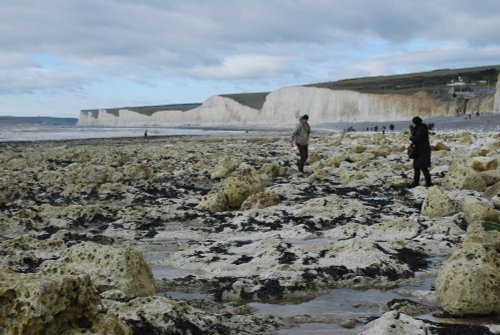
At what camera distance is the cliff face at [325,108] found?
84.4 metres

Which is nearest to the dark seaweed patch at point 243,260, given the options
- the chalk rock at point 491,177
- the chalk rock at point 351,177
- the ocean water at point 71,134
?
the chalk rock at point 491,177

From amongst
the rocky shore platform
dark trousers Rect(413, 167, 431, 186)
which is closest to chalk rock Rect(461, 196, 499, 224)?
the rocky shore platform

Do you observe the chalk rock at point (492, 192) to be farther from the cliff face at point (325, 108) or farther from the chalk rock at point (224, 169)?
the cliff face at point (325, 108)

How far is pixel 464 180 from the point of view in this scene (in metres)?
10.4

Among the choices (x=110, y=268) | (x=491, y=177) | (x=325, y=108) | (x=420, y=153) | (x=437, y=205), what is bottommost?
(x=110, y=268)

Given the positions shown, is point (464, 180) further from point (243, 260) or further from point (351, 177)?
point (243, 260)

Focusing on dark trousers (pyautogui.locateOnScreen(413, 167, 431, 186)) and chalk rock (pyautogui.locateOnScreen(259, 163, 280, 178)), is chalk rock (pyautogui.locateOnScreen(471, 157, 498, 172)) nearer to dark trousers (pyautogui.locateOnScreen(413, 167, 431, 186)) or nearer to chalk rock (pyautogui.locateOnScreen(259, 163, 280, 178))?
dark trousers (pyautogui.locateOnScreen(413, 167, 431, 186))

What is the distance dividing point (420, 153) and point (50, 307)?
32.4 feet

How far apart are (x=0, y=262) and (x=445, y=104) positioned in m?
85.9

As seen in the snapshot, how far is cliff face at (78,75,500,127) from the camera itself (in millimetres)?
84375

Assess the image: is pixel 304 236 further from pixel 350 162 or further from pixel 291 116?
pixel 291 116

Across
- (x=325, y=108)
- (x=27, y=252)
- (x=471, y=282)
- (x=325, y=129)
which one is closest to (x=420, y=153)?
(x=471, y=282)

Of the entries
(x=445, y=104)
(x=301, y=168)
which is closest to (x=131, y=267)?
(x=301, y=168)

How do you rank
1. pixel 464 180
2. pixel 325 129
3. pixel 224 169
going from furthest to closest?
1. pixel 325 129
2. pixel 224 169
3. pixel 464 180
